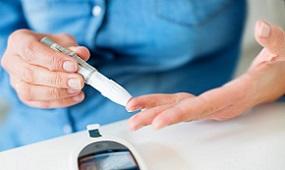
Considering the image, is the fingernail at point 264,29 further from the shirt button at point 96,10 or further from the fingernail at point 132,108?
the shirt button at point 96,10

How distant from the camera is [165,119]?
1.90ft

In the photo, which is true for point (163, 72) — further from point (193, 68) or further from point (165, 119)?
point (165, 119)

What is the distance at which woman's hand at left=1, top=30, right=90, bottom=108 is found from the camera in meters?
0.63

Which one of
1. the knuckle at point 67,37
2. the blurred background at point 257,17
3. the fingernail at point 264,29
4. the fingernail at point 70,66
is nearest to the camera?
the fingernail at point 264,29

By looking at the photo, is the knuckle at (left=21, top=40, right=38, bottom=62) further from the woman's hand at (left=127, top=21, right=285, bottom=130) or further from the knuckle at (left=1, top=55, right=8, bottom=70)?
the woman's hand at (left=127, top=21, right=285, bottom=130)

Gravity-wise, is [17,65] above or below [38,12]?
below

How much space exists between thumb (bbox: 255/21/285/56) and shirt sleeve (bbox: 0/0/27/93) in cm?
44

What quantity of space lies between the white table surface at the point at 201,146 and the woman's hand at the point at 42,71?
0.22ft

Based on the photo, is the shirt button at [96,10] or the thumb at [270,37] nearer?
the thumb at [270,37]

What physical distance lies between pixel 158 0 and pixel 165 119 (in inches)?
10.2

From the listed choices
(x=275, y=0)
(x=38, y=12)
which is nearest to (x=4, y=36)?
(x=38, y=12)

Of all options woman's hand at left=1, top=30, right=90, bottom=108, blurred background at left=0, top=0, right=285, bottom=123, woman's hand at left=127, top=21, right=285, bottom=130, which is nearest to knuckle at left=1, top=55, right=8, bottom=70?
woman's hand at left=1, top=30, right=90, bottom=108

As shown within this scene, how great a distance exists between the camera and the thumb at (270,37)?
51cm

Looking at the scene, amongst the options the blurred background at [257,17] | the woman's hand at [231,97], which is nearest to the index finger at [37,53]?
the woman's hand at [231,97]
